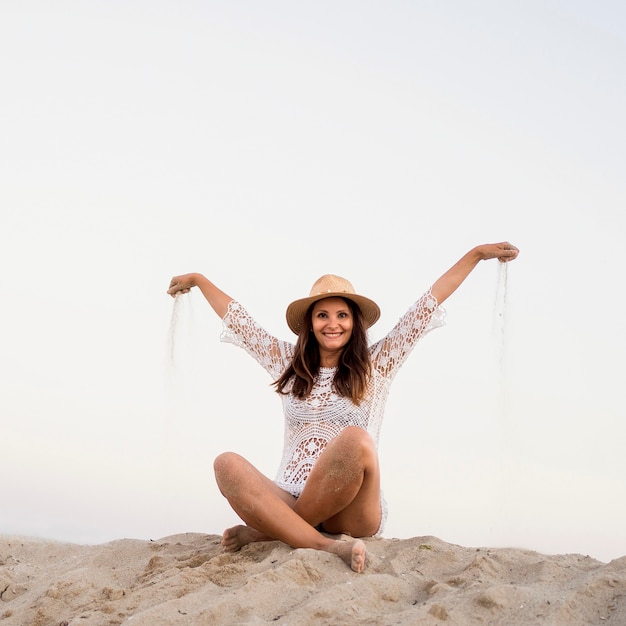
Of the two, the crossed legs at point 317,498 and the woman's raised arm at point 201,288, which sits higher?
the woman's raised arm at point 201,288

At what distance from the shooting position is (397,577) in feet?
11.8

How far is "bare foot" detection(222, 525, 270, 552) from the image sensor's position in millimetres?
4293

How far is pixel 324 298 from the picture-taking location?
4793mm

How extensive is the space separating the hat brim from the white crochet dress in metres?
0.21

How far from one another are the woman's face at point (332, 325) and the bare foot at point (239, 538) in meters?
1.10

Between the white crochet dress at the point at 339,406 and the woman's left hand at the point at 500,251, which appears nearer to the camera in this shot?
the white crochet dress at the point at 339,406

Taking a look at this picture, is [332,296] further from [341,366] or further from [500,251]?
[500,251]

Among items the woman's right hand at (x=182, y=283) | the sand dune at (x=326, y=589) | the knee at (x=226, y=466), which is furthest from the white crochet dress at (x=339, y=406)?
the woman's right hand at (x=182, y=283)

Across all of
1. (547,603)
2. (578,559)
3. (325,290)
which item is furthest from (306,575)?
(325,290)

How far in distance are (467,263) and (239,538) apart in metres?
2.04

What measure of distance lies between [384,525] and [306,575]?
1030mm

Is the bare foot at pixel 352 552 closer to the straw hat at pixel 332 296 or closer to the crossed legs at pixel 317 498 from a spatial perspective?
the crossed legs at pixel 317 498

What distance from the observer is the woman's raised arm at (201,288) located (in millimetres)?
5184

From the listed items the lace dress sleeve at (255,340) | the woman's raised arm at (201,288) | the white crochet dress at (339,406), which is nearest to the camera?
the white crochet dress at (339,406)
